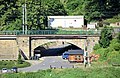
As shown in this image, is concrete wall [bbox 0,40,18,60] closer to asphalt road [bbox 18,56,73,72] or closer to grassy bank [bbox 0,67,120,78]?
asphalt road [bbox 18,56,73,72]

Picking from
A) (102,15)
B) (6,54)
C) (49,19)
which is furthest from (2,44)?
(102,15)

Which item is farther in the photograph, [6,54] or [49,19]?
[49,19]

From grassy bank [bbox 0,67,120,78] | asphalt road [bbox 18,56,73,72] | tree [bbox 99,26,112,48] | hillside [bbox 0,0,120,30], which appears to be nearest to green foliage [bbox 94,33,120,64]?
tree [bbox 99,26,112,48]

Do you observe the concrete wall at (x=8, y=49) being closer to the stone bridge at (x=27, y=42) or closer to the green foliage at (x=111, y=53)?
the stone bridge at (x=27, y=42)

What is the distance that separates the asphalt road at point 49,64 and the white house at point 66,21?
15655 millimetres

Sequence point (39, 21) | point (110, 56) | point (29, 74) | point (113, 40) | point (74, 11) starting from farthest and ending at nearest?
1. point (74, 11)
2. point (39, 21)
3. point (113, 40)
4. point (110, 56)
5. point (29, 74)

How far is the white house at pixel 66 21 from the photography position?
277 feet

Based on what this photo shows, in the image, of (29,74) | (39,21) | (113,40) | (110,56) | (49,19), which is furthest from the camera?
(49,19)

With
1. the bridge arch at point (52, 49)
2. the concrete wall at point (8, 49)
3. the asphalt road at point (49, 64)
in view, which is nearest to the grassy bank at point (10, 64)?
the asphalt road at point (49, 64)

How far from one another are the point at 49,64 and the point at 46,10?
2273 cm

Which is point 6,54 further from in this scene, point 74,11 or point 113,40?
point 74,11

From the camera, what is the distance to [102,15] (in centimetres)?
8431

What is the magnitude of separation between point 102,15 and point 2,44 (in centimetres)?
2274

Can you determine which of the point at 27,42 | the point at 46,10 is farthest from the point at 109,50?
the point at 46,10
